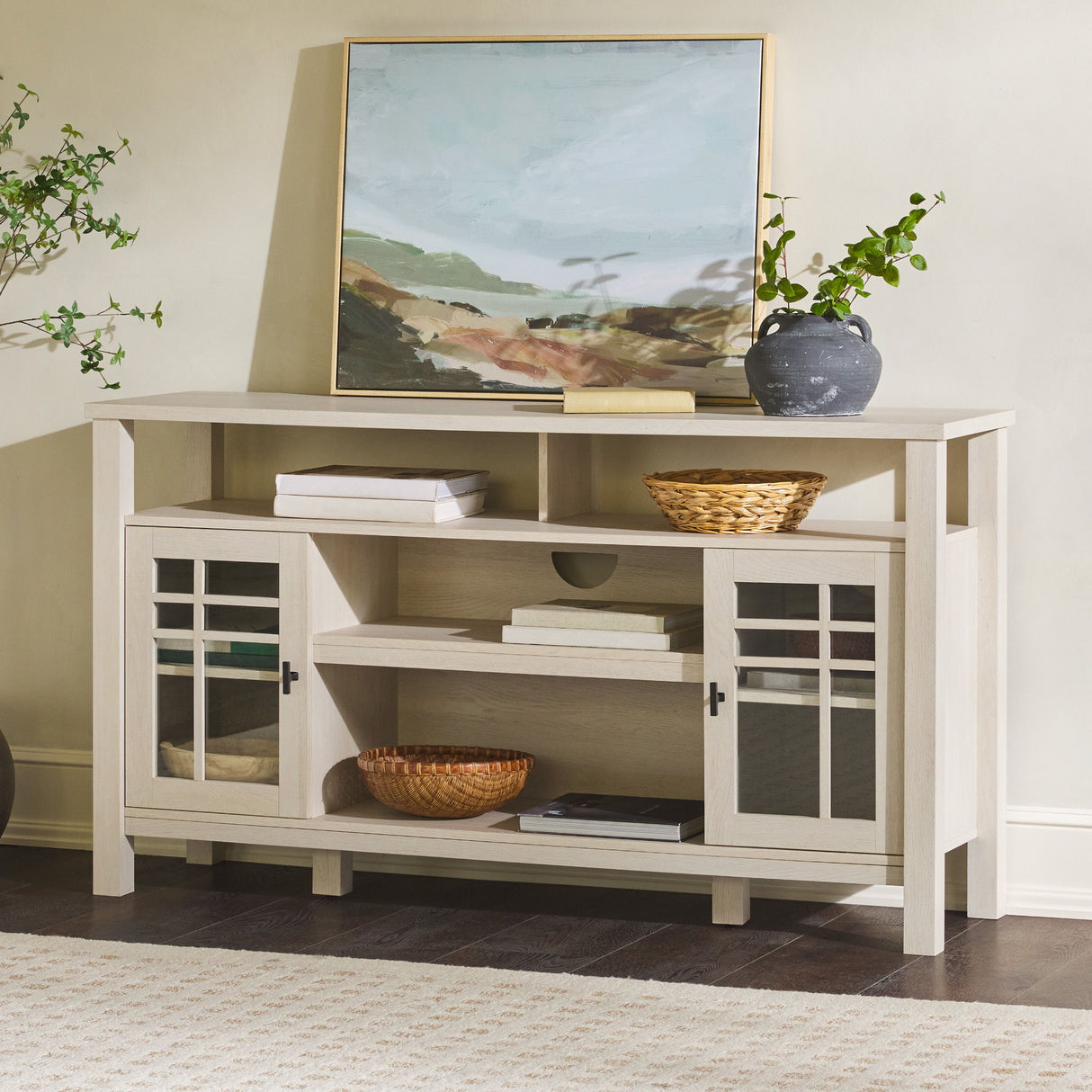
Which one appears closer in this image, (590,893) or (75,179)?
(590,893)

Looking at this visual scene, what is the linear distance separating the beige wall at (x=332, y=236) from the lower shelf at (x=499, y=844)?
21.5 inches

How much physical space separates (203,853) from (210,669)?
0.58 meters

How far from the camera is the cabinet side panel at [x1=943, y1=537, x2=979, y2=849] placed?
118 inches

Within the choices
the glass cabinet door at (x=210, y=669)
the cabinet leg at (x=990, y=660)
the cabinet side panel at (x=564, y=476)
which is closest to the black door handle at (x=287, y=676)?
the glass cabinet door at (x=210, y=669)

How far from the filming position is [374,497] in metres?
3.15

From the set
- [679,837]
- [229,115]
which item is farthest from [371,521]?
[229,115]

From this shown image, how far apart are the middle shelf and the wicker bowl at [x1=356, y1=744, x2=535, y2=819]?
0.19m

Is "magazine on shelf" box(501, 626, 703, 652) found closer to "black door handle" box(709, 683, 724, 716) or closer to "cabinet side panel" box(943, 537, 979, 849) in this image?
"black door handle" box(709, 683, 724, 716)

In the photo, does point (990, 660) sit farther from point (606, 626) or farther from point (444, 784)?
point (444, 784)

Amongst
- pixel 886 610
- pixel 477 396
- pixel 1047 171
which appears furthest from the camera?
pixel 477 396

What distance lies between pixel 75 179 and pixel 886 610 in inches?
82.0

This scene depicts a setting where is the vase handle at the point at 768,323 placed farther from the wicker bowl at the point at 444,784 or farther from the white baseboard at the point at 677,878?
the white baseboard at the point at 677,878

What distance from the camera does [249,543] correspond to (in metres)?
3.20

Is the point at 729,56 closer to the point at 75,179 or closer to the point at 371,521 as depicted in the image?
the point at 371,521
